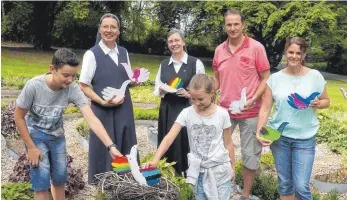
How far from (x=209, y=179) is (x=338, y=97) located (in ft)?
40.1

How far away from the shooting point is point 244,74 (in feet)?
13.7

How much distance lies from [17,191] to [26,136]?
1.07 m

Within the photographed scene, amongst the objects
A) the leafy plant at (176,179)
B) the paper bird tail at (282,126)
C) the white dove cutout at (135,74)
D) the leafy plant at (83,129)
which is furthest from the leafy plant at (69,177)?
the leafy plant at (83,129)

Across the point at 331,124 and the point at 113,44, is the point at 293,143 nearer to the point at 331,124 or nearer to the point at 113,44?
the point at 113,44

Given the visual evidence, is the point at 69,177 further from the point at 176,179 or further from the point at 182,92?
the point at 182,92

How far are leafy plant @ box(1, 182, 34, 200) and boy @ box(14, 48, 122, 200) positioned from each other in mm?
602

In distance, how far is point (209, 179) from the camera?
3395mm

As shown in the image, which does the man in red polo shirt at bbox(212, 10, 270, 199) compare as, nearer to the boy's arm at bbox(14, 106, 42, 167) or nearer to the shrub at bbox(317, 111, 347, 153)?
the boy's arm at bbox(14, 106, 42, 167)

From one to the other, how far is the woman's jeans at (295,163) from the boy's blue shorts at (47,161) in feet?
5.29

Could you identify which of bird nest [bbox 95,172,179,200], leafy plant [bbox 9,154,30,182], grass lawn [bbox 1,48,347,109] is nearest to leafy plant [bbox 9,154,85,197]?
leafy plant [bbox 9,154,30,182]

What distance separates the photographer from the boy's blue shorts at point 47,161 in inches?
139

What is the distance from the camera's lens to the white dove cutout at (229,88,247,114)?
13.2ft

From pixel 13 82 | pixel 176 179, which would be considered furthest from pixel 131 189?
pixel 13 82

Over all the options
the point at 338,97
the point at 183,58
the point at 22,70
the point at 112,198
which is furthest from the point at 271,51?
the point at 112,198
